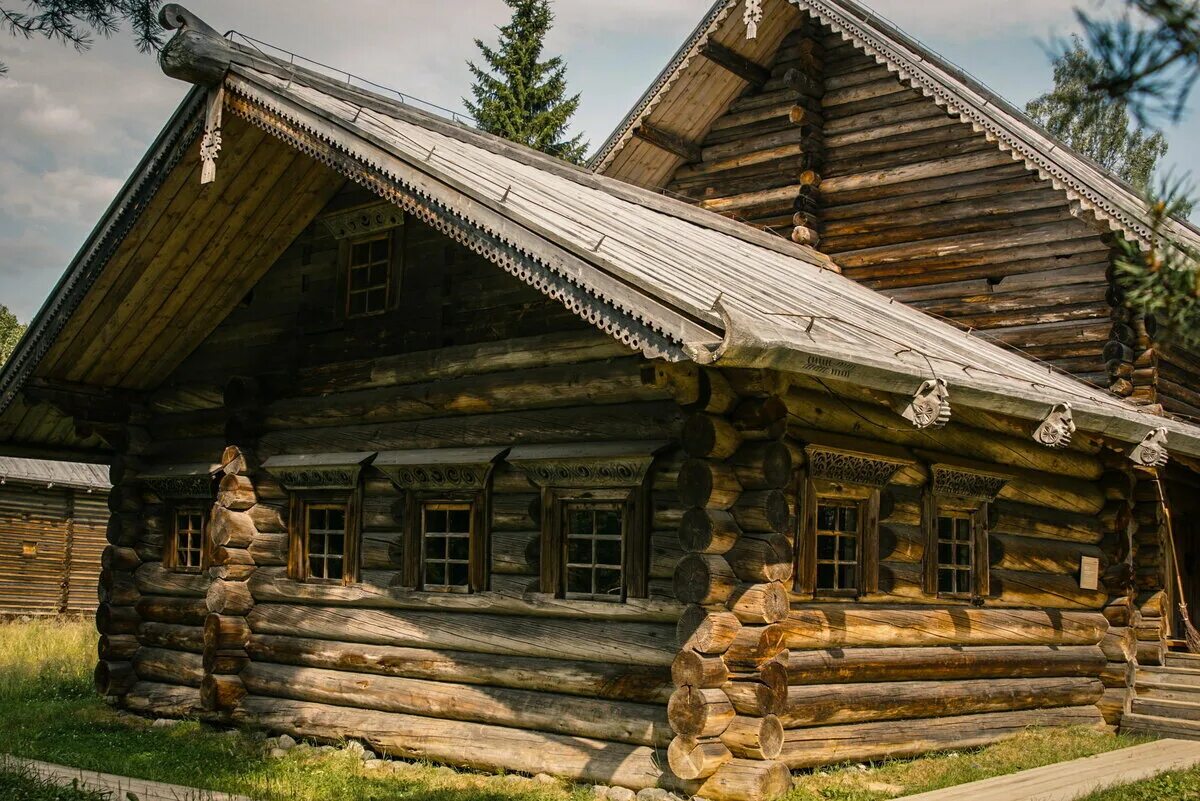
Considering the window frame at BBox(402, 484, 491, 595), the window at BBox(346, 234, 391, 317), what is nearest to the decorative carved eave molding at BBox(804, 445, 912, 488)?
the window frame at BBox(402, 484, 491, 595)

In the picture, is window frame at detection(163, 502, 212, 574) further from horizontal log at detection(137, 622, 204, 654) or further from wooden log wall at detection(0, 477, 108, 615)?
wooden log wall at detection(0, 477, 108, 615)

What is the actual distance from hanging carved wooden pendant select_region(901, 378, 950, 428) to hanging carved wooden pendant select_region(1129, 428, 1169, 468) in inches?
157

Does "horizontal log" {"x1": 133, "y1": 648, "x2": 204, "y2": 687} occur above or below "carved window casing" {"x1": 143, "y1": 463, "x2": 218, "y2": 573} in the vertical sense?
below

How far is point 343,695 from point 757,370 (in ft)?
18.1

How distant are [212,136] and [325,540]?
4096 millimetres

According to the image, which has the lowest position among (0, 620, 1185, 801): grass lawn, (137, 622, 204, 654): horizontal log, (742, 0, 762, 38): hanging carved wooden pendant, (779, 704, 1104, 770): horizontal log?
(0, 620, 1185, 801): grass lawn

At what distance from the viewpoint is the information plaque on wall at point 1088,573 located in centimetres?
1352

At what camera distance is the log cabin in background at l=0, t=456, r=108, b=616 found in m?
28.7

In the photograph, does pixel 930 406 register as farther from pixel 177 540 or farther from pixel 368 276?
pixel 177 540

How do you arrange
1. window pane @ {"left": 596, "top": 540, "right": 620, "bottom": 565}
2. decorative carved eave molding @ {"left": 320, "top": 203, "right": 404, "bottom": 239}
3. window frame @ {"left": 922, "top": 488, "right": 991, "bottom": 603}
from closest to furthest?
window pane @ {"left": 596, "top": 540, "right": 620, "bottom": 565} < window frame @ {"left": 922, "top": 488, "right": 991, "bottom": 603} < decorative carved eave molding @ {"left": 320, "top": 203, "right": 404, "bottom": 239}

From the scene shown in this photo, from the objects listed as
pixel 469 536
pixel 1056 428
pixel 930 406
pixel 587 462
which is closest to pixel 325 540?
pixel 469 536

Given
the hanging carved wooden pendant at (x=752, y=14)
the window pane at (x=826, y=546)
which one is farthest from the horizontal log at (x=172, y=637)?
the hanging carved wooden pendant at (x=752, y=14)

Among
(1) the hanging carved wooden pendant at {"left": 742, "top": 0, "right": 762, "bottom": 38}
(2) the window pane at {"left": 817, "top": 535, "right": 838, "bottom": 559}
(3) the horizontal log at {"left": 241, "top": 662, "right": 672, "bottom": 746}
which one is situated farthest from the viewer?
(1) the hanging carved wooden pendant at {"left": 742, "top": 0, "right": 762, "bottom": 38}

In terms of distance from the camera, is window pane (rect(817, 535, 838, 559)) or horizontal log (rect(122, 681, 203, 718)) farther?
horizontal log (rect(122, 681, 203, 718))
